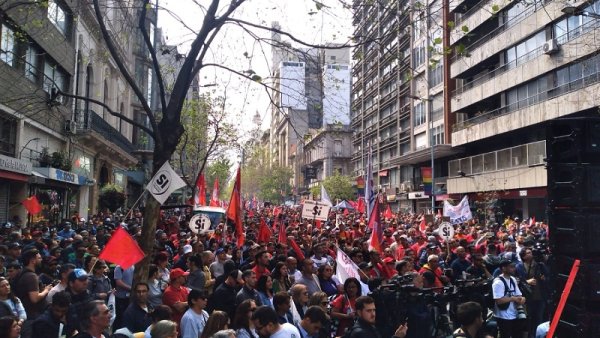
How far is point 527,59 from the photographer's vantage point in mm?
32156

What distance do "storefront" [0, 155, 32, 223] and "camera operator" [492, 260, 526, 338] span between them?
49.9 ft

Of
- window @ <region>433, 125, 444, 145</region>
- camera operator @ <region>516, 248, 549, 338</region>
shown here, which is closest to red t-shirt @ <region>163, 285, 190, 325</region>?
camera operator @ <region>516, 248, 549, 338</region>

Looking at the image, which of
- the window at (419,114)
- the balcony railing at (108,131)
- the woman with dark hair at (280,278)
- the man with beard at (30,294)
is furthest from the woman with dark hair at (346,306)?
the window at (419,114)

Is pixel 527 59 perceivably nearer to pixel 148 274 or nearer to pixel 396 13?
pixel 396 13

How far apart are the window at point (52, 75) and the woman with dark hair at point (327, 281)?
16720mm

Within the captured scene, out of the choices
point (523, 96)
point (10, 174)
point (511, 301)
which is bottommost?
point (511, 301)

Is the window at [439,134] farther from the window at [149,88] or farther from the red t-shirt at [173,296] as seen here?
the red t-shirt at [173,296]

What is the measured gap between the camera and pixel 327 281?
29.1ft

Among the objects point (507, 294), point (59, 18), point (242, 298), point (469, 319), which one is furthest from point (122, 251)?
point (59, 18)

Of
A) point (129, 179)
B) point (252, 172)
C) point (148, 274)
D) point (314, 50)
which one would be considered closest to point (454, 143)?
point (129, 179)

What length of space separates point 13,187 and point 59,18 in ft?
25.7

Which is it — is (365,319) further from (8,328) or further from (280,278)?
(8,328)

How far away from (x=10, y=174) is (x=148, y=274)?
12.6 metres

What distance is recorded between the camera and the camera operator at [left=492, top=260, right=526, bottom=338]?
8.05 m
